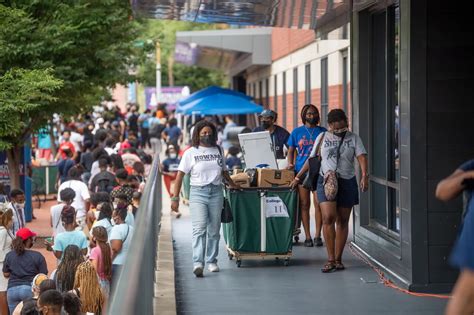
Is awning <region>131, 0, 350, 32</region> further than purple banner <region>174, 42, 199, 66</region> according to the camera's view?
No

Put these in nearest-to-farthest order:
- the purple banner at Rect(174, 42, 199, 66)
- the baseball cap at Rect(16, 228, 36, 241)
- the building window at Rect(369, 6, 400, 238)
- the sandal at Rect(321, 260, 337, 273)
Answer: the sandal at Rect(321, 260, 337, 273), the building window at Rect(369, 6, 400, 238), the baseball cap at Rect(16, 228, 36, 241), the purple banner at Rect(174, 42, 199, 66)

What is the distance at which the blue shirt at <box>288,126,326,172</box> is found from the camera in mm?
12977

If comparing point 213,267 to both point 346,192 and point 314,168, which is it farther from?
point 346,192

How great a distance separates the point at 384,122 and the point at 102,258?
12.6ft

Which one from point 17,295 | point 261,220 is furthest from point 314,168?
point 17,295

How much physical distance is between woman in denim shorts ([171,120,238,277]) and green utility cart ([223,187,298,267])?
0.50m

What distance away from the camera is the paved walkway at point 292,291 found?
9555mm

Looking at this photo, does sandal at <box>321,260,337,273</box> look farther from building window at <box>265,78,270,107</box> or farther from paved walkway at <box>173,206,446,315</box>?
building window at <box>265,78,270,107</box>

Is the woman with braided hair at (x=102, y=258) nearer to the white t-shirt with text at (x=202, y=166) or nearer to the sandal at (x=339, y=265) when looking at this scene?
the white t-shirt with text at (x=202, y=166)

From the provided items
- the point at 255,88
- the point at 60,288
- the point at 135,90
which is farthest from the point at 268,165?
the point at 135,90

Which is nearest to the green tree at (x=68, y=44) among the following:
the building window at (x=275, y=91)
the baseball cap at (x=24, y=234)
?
the baseball cap at (x=24, y=234)

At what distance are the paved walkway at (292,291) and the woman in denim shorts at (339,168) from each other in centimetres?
63

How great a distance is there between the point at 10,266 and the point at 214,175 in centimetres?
291

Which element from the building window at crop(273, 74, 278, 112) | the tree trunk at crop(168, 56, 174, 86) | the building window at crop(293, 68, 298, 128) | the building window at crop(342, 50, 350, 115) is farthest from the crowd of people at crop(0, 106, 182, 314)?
the tree trunk at crop(168, 56, 174, 86)
